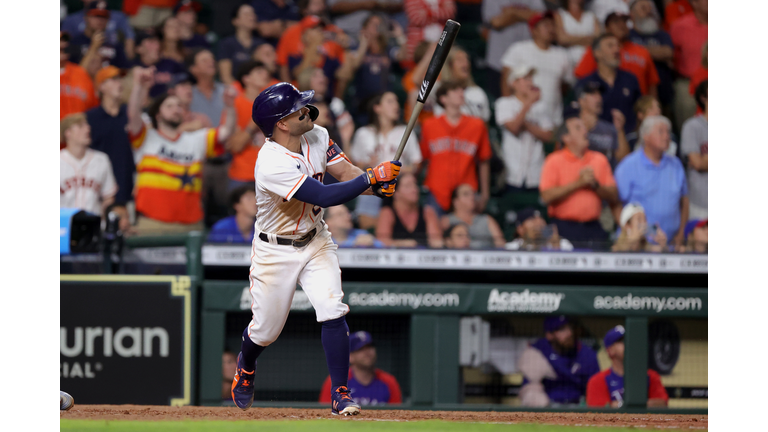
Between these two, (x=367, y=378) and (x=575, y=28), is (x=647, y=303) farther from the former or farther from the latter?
(x=575, y=28)

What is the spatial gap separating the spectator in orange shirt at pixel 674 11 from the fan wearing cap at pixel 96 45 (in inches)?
197

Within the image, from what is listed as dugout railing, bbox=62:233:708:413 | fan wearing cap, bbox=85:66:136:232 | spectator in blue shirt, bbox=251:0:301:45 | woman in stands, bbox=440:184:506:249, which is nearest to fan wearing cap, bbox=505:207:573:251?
woman in stands, bbox=440:184:506:249

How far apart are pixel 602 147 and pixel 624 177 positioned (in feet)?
1.13

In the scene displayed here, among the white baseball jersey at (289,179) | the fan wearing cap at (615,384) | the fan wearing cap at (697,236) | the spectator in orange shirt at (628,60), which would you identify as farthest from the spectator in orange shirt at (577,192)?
the white baseball jersey at (289,179)

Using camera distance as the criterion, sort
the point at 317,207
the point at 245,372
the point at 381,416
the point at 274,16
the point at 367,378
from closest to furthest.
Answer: the point at 317,207, the point at 245,372, the point at 381,416, the point at 367,378, the point at 274,16

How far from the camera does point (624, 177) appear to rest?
6383mm

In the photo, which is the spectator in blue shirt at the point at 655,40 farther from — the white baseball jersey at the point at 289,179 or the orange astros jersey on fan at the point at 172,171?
the white baseball jersey at the point at 289,179

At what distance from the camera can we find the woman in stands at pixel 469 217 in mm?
6199

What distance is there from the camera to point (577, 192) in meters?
6.30

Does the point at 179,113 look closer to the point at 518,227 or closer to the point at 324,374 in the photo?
the point at 324,374

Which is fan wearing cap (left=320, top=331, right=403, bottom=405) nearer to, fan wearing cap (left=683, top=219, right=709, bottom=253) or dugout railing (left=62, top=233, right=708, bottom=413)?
dugout railing (left=62, top=233, right=708, bottom=413)

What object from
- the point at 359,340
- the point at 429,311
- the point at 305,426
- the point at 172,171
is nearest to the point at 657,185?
the point at 429,311

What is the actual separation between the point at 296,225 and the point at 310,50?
141 inches

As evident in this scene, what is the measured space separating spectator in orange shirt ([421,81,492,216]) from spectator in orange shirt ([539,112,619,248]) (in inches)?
20.5
